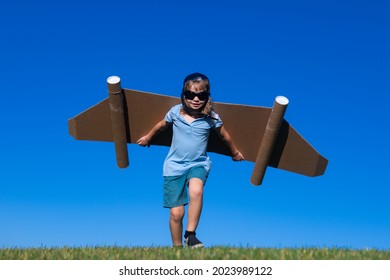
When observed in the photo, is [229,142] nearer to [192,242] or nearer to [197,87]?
[197,87]

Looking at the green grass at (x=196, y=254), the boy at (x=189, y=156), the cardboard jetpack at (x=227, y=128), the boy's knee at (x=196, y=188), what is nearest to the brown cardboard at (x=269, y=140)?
the cardboard jetpack at (x=227, y=128)

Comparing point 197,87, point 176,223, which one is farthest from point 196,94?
point 176,223

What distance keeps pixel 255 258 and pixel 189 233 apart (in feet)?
4.97

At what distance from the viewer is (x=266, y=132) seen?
7371 millimetres

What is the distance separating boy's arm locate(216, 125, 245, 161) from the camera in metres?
7.30

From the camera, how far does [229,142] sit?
24.4 feet

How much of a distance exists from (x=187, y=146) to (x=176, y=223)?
95 cm

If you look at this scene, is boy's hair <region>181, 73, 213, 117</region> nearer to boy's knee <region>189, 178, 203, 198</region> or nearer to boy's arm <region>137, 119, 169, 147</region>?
boy's arm <region>137, 119, 169, 147</region>

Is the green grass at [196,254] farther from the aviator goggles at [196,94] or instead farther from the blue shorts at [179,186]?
the aviator goggles at [196,94]

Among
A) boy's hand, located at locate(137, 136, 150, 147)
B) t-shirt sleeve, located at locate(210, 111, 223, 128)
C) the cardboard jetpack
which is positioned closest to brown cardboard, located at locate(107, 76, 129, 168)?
the cardboard jetpack

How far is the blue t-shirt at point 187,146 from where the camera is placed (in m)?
6.92
